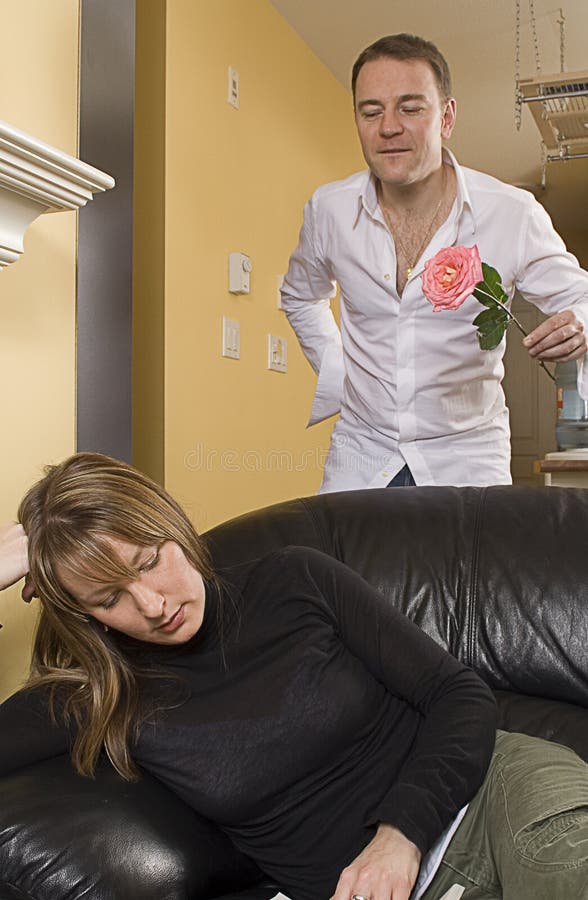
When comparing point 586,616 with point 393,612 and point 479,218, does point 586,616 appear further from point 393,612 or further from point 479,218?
point 479,218

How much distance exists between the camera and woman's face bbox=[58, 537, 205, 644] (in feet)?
4.43

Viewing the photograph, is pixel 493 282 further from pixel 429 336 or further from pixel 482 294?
pixel 429 336

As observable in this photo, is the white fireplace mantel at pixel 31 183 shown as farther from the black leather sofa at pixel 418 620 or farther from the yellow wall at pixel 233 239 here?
the yellow wall at pixel 233 239

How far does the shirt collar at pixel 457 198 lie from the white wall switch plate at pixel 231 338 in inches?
45.8

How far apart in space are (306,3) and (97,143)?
2106mm

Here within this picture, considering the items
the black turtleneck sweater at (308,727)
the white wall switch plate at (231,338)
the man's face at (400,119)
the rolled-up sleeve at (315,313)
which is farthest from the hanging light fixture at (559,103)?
the black turtleneck sweater at (308,727)

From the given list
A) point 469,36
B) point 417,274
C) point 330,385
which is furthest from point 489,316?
point 469,36

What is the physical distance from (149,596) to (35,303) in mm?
754

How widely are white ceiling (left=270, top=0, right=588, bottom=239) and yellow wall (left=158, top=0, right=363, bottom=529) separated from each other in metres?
0.13

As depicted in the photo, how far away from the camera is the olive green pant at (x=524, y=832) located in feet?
3.58

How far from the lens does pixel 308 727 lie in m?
1.37

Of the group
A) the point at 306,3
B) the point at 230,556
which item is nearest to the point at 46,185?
the point at 230,556

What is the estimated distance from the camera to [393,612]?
1.42 metres

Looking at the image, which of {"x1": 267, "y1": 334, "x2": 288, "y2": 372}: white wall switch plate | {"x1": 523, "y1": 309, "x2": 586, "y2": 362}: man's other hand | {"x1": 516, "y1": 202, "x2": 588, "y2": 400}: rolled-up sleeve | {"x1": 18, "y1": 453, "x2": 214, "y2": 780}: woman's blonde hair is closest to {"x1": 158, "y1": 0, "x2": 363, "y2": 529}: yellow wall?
{"x1": 267, "y1": 334, "x2": 288, "y2": 372}: white wall switch plate
